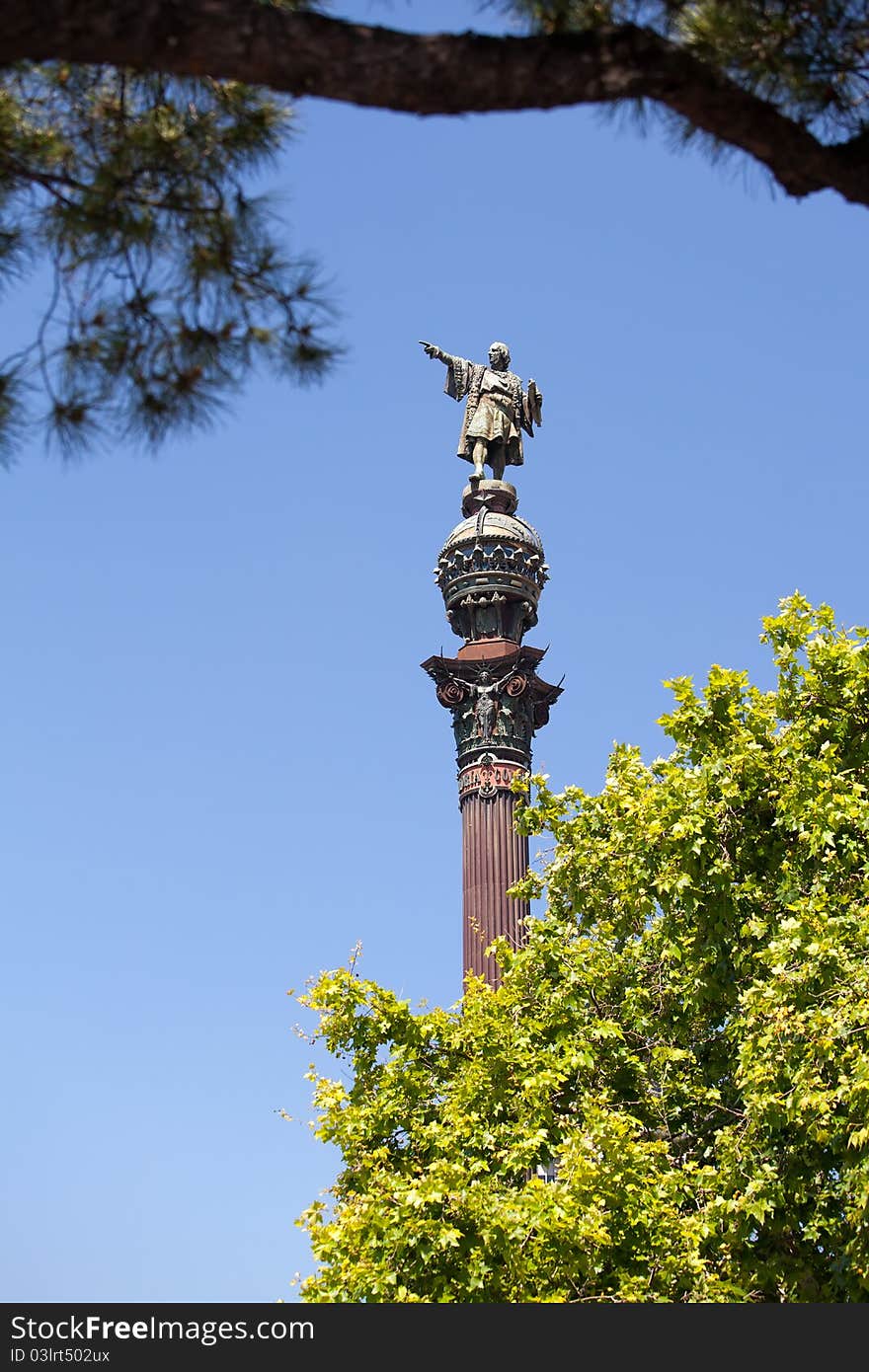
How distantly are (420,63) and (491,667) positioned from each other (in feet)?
72.0

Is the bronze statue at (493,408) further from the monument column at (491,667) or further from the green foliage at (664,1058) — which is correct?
the green foliage at (664,1058)

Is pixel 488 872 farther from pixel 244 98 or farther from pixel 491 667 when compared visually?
pixel 244 98

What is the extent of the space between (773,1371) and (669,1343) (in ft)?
2.62

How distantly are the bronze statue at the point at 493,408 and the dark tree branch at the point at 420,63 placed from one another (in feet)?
78.1

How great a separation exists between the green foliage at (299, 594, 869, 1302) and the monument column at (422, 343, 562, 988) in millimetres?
5452

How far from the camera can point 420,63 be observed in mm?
7191

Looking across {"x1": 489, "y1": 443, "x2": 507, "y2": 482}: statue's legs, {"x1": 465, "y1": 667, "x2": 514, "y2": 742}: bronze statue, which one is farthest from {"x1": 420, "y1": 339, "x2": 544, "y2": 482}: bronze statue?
{"x1": 465, "y1": 667, "x2": 514, "y2": 742}: bronze statue

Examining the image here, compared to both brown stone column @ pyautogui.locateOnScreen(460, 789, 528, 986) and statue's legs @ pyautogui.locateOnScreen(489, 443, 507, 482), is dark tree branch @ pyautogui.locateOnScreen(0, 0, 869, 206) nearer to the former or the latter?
brown stone column @ pyautogui.locateOnScreen(460, 789, 528, 986)

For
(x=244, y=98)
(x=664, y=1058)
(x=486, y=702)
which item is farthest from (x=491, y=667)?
(x=244, y=98)

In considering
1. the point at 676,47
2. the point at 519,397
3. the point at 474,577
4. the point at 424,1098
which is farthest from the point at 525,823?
the point at 676,47

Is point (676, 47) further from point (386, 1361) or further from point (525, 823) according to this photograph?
point (525, 823)

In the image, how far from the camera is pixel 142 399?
8297 mm

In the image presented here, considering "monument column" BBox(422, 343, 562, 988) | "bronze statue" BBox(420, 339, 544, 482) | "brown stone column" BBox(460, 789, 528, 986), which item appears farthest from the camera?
"bronze statue" BBox(420, 339, 544, 482)

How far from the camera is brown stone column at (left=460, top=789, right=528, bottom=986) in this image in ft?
86.6
